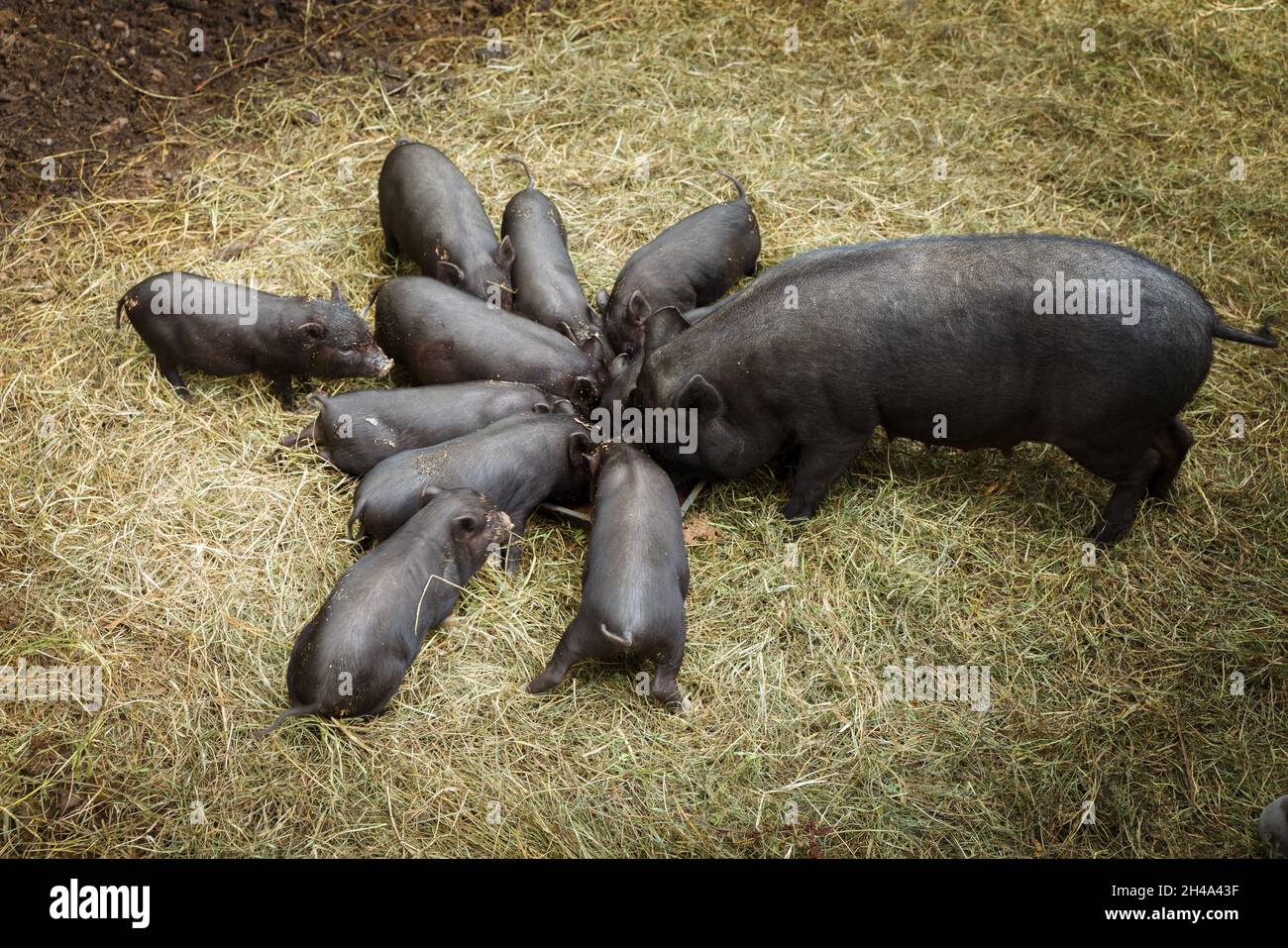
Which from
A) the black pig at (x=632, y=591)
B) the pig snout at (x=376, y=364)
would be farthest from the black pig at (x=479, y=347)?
the black pig at (x=632, y=591)

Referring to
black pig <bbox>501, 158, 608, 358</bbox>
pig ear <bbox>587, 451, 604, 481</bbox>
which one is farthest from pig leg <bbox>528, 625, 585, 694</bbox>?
black pig <bbox>501, 158, 608, 358</bbox>

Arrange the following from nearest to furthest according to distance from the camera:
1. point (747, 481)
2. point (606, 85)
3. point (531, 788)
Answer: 1. point (531, 788)
2. point (747, 481)
3. point (606, 85)

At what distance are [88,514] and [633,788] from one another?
2.98 metres

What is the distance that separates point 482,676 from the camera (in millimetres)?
4629

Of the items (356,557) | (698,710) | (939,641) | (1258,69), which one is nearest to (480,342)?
(356,557)

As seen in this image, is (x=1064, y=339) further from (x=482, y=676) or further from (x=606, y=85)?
(x=606, y=85)

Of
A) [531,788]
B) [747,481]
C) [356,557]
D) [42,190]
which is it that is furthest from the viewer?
[42,190]

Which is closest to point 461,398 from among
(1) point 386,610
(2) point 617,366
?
(2) point 617,366

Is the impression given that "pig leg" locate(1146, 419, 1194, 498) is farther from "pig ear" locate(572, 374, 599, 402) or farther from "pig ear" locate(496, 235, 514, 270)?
"pig ear" locate(496, 235, 514, 270)

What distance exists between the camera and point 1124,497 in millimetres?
5203

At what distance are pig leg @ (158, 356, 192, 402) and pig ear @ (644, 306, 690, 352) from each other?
2540mm

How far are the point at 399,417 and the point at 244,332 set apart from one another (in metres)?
1.07

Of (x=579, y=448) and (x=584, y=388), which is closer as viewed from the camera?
(x=579, y=448)

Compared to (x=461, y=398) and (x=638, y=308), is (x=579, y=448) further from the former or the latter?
(x=638, y=308)
